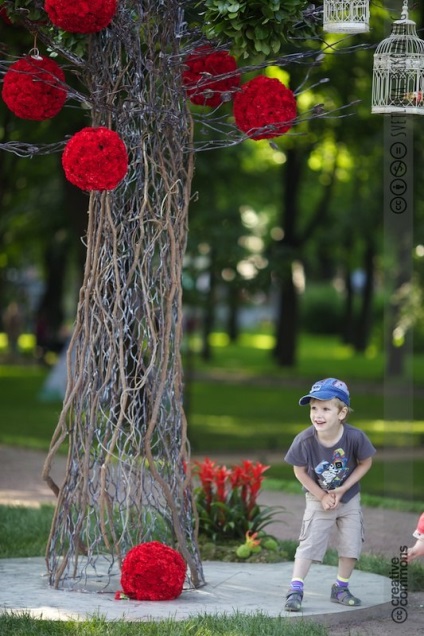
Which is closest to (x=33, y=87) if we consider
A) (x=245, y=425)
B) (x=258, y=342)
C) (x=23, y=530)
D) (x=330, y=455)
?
(x=330, y=455)

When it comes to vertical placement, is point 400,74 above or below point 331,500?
above

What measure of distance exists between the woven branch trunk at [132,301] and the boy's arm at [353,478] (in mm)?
922

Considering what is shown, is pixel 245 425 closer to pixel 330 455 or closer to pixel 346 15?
pixel 330 455

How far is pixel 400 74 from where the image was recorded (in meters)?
6.48

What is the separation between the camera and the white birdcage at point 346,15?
243 inches

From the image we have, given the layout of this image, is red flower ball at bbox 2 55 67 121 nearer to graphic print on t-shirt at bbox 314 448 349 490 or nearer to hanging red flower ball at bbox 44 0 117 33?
hanging red flower ball at bbox 44 0 117 33

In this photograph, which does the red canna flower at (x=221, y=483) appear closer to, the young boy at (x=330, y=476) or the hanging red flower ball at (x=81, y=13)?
the young boy at (x=330, y=476)

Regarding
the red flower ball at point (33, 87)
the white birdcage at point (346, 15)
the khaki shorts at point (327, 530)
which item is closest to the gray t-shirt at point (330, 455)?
the khaki shorts at point (327, 530)

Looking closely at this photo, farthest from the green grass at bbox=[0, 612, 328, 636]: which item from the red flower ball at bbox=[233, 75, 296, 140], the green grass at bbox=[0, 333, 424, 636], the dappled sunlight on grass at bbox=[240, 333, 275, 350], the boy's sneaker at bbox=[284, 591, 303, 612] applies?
the dappled sunlight on grass at bbox=[240, 333, 275, 350]

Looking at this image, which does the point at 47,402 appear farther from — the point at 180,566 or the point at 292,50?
the point at 180,566

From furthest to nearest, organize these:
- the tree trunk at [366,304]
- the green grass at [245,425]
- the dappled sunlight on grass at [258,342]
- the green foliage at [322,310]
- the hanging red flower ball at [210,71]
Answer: the green foliage at [322,310]
the dappled sunlight on grass at [258,342]
the tree trunk at [366,304]
the hanging red flower ball at [210,71]
the green grass at [245,425]

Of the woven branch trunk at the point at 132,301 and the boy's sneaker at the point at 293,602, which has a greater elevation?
the woven branch trunk at the point at 132,301

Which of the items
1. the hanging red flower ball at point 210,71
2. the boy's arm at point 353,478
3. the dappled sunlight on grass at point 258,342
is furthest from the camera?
the dappled sunlight on grass at point 258,342

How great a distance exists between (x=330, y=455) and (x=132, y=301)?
144 cm
